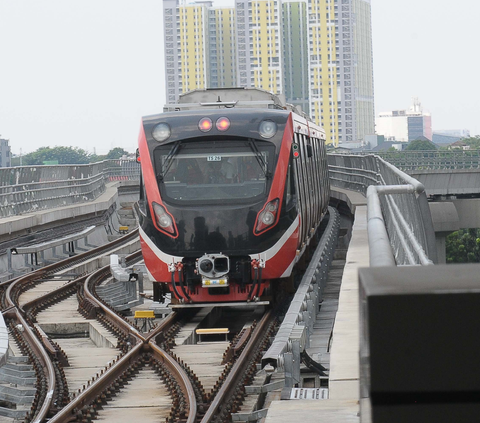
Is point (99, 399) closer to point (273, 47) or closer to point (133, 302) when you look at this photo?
point (133, 302)

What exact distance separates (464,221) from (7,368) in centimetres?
2077

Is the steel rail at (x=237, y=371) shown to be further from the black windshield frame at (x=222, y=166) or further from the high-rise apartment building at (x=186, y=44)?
the high-rise apartment building at (x=186, y=44)

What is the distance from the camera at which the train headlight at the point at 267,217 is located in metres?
12.1

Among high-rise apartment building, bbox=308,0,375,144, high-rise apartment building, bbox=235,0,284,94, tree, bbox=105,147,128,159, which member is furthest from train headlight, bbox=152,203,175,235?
high-rise apartment building, bbox=308,0,375,144

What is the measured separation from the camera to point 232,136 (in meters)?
12.4

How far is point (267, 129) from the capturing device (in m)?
12.4

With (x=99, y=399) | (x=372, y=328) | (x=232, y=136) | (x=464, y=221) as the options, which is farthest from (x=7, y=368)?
(x=464, y=221)

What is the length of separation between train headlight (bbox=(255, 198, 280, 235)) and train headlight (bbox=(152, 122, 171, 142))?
1.56m

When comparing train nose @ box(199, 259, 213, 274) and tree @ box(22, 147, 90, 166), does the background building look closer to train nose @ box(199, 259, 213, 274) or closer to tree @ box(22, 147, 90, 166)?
tree @ box(22, 147, 90, 166)

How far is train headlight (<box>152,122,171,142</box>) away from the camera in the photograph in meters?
12.3

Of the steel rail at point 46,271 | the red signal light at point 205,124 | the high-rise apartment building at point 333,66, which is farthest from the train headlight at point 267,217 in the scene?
the high-rise apartment building at point 333,66

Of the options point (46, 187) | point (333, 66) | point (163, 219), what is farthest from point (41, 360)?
point (333, 66)

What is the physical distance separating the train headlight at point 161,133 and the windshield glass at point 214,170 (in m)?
0.13

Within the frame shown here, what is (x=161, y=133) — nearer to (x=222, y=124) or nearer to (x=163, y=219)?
(x=222, y=124)
